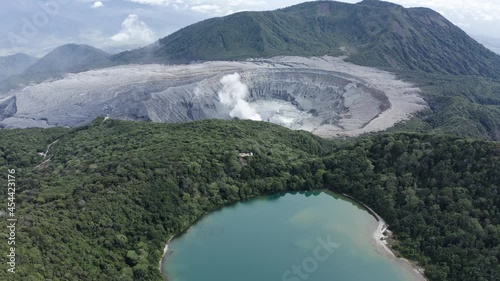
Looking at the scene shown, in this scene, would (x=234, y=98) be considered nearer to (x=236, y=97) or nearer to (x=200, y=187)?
(x=236, y=97)

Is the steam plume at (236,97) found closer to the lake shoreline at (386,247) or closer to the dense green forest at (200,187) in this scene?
the dense green forest at (200,187)

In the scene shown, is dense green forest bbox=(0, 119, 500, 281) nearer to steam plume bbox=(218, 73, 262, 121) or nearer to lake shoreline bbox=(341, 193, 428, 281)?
lake shoreline bbox=(341, 193, 428, 281)

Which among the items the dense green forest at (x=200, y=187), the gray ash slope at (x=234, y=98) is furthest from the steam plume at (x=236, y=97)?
the dense green forest at (x=200, y=187)

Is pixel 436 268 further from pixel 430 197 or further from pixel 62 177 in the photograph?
pixel 62 177

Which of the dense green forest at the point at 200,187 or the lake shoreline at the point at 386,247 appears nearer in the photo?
the dense green forest at the point at 200,187

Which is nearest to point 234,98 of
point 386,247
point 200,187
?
point 200,187

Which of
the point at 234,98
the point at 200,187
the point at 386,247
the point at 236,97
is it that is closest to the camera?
the point at 386,247

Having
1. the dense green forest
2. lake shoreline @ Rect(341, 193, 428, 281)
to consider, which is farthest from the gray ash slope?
lake shoreline @ Rect(341, 193, 428, 281)
